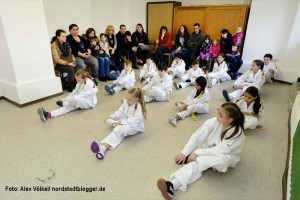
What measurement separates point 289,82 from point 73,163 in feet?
16.2

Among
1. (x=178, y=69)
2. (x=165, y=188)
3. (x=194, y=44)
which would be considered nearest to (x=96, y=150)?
(x=165, y=188)

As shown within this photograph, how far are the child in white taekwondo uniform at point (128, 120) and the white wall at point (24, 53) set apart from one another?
1741 millimetres

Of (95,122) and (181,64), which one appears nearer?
(95,122)

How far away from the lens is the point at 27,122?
2.89 meters

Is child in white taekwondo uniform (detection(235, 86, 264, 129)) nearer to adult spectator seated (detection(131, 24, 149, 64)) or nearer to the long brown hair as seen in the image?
the long brown hair

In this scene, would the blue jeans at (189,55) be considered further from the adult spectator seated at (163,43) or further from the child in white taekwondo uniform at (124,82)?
the child in white taekwondo uniform at (124,82)

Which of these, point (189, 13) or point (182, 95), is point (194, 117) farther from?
point (189, 13)

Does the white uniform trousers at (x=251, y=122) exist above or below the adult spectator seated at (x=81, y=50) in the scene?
below

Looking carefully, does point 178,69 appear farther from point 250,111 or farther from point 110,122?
point 110,122

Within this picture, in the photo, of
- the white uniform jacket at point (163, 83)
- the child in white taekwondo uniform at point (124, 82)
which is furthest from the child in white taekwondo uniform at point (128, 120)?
the child in white taekwondo uniform at point (124, 82)

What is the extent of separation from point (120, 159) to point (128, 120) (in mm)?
496

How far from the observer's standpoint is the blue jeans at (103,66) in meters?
4.94

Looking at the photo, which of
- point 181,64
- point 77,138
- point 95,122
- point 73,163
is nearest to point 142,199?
point 73,163

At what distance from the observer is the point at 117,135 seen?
2.40 meters
